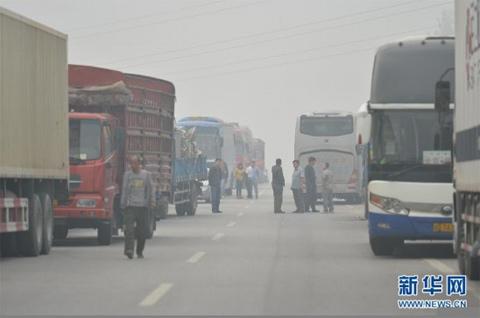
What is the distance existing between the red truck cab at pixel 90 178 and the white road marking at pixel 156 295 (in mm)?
9169

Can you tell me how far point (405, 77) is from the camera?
23.3m

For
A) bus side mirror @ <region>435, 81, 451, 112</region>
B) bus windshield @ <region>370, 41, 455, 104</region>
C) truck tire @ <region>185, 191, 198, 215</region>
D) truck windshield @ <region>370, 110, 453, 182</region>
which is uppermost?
bus windshield @ <region>370, 41, 455, 104</region>

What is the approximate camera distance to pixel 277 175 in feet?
159

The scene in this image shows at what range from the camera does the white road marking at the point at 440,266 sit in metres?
20.0

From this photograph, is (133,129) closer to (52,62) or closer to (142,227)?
(52,62)

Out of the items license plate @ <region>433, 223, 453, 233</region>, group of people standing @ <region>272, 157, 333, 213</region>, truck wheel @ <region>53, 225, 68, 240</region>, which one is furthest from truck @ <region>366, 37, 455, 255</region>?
group of people standing @ <region>272, 157, 333, 213</region>

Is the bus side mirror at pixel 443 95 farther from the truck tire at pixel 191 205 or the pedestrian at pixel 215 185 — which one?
the pedestrian at pixel 215 185

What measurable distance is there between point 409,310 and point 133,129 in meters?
16.4

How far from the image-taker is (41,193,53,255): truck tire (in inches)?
962

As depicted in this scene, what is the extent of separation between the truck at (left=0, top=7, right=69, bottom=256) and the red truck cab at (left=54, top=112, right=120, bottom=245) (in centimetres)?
65

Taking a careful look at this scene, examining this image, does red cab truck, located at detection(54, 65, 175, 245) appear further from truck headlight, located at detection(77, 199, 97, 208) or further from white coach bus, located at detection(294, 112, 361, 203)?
white coach bus, located at detection(294, 112, 361, 203)

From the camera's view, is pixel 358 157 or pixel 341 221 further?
pixel 358 157

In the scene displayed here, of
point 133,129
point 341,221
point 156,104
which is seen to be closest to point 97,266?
point 133,129

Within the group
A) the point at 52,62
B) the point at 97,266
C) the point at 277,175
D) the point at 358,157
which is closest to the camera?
the point at 97,266
